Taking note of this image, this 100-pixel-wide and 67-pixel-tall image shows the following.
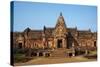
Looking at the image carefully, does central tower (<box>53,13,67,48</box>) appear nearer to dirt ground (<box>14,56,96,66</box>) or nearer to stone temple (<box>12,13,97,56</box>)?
stone temple (<box>12,13,97,56</box>)

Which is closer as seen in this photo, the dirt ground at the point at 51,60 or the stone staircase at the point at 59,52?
the dirt ground at the point at 51,60

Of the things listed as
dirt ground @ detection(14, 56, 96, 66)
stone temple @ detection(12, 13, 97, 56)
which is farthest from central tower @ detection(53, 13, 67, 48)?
dirt ground @ detection(14, 56, 96, 66)

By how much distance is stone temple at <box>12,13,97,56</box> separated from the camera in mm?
2436

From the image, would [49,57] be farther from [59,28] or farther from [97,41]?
[97,41]

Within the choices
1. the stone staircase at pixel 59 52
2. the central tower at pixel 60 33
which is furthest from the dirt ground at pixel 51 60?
the central tower at pixel 60 33

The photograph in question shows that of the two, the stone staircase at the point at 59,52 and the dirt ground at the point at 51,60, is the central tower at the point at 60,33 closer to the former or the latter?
the stone staircase at the point at 59,52

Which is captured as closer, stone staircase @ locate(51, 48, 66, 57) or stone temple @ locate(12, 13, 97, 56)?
stone temple @ locate(12, 13, 97, 56)

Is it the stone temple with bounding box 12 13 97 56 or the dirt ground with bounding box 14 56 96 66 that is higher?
the stone temple with bounding box 12 13 97 56

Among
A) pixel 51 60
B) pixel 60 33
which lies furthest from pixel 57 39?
pixel 51 60

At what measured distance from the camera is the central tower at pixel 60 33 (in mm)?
2576

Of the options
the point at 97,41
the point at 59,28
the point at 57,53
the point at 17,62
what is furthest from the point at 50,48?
the point at 97,41

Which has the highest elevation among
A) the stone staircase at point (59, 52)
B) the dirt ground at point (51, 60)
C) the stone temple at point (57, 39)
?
the stone temple at point (57, 39)

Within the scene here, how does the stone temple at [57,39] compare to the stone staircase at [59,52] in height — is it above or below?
above
